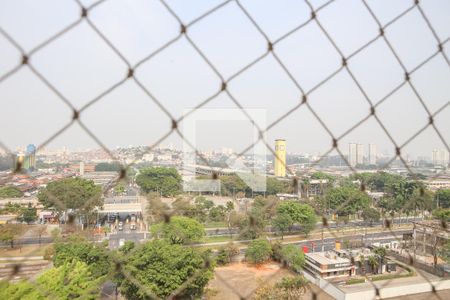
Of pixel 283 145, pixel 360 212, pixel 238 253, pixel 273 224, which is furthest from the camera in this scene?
pixel 360 212

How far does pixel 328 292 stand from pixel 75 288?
291 centimetres

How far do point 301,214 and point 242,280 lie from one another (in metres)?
2.51

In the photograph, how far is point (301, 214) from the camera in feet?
22.2

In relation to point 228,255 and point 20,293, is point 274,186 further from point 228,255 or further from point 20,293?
point 20,293

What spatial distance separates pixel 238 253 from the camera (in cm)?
559

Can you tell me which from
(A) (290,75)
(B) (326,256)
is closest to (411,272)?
(B) (326,256)

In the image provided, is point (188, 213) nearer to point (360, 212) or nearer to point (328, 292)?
point (328, 292)

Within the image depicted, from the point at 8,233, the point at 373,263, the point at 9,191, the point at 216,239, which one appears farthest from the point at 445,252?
the point at 8,233

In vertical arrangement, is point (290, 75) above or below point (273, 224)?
above

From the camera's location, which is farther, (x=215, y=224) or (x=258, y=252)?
(x=215, y=224)

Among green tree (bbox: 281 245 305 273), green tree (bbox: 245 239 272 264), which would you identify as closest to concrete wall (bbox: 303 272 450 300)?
green tree (bbox: 281 245 305 273)

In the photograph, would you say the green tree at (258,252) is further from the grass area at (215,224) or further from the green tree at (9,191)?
the green tree at (9,191)

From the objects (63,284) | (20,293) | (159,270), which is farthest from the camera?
(159,270)

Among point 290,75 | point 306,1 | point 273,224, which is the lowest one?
point 273,224
